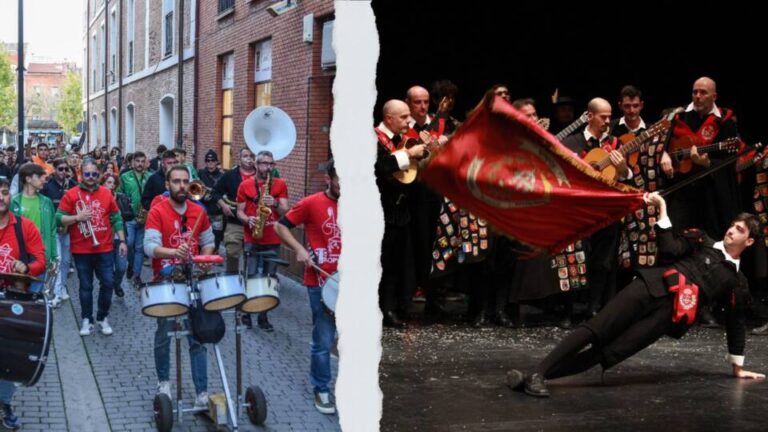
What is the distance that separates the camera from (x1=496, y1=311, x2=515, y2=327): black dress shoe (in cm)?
610

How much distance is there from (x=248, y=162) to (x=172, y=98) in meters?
7.10

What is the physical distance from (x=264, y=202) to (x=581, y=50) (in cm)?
293

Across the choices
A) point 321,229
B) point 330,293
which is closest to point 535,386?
point 330,293

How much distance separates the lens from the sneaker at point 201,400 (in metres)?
4.71

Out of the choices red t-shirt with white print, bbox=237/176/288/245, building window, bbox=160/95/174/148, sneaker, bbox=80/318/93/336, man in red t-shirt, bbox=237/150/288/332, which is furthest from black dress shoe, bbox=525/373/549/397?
building window, bbox=160/95/174/148

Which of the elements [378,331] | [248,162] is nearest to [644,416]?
[378,331]

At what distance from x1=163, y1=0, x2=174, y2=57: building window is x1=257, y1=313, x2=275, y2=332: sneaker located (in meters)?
6.65

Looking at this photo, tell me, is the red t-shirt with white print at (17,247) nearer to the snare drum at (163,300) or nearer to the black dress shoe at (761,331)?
the snare drum at (163,300)

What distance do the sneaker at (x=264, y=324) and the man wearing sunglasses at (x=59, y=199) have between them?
104 inches

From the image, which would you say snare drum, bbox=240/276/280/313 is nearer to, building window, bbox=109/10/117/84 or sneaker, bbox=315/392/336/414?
sneaker, bbox=315/392/336/414

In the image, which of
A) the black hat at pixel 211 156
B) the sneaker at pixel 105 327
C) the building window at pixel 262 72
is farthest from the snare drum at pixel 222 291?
the black hat at pixel 211 156

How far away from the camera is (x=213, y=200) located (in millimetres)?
7875

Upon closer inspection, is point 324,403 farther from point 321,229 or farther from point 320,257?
point 321,229

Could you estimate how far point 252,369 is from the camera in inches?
201
